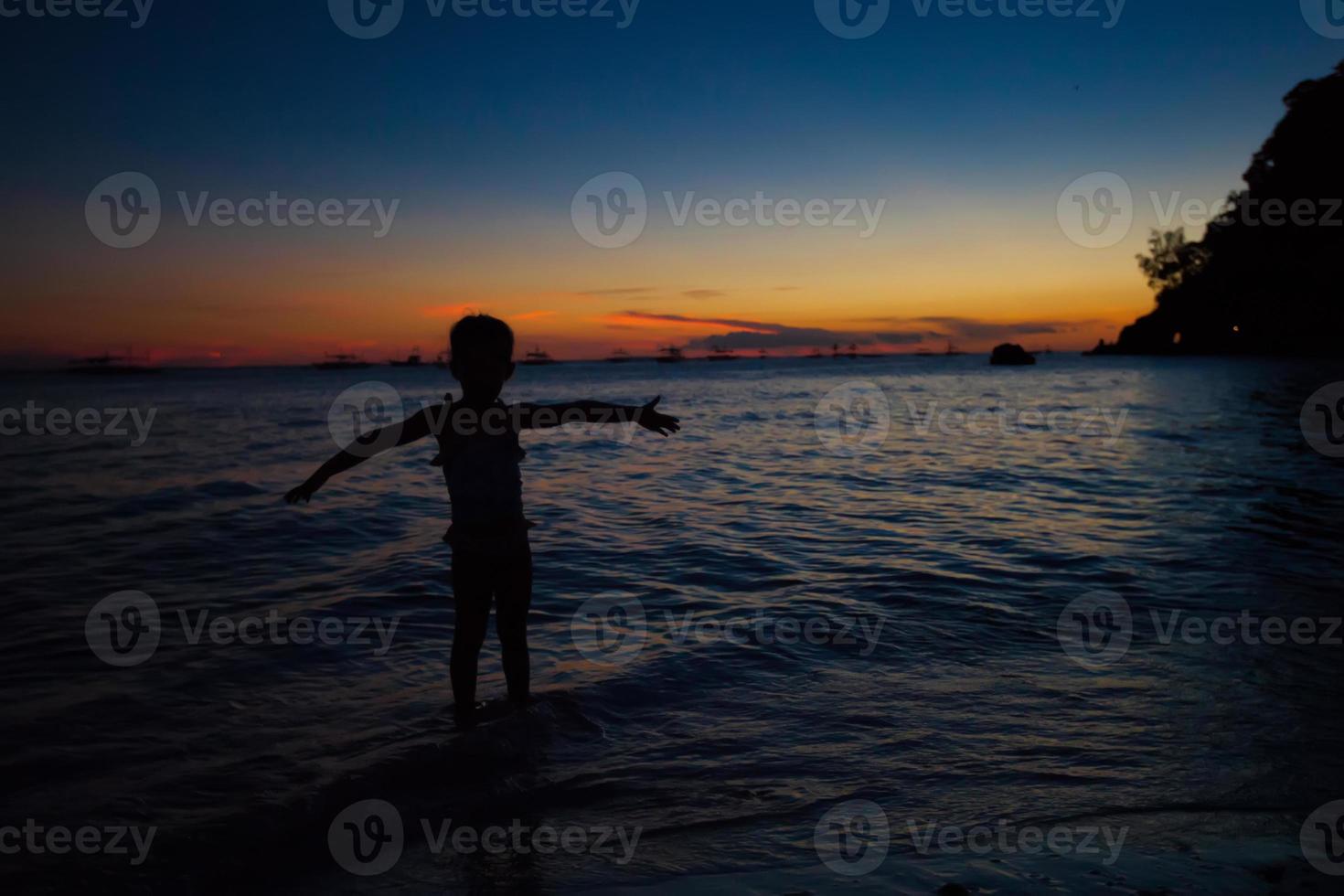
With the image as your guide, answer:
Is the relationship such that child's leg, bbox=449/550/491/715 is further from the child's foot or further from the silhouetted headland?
the silhouetted headland

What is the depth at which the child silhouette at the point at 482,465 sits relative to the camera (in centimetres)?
392

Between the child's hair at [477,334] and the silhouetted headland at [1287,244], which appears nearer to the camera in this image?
the child's hair at [477,334]

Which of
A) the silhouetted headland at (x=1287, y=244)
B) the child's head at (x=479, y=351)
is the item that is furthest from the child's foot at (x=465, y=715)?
the silhouetted headland at (x=1287, y=244)

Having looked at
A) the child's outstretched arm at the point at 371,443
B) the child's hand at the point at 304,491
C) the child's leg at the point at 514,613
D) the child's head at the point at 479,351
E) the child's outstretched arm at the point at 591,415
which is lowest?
the child's leg at the point at 514,613

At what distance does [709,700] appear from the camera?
473 centimetres

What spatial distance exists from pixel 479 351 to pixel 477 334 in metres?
0.10

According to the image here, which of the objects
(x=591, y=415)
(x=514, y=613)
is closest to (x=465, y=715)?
(x=514, y=613)

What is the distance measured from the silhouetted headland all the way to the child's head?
8357cm

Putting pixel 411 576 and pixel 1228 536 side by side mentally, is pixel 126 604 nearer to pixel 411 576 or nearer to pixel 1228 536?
pixel 411 576

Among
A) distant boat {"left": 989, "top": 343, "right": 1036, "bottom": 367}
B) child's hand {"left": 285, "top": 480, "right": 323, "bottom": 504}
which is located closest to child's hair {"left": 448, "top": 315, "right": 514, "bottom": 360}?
child's hand {"left": 285, "top": 480, "right": 323, "bottom": 504}

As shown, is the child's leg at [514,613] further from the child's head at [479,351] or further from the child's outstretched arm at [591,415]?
the child's head at [479,351]

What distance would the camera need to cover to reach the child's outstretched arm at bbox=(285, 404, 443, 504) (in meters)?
3.71

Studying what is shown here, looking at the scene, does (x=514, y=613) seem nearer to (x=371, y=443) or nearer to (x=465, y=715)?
(x=465, y=715)

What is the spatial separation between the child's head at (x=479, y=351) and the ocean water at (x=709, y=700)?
2.03m
